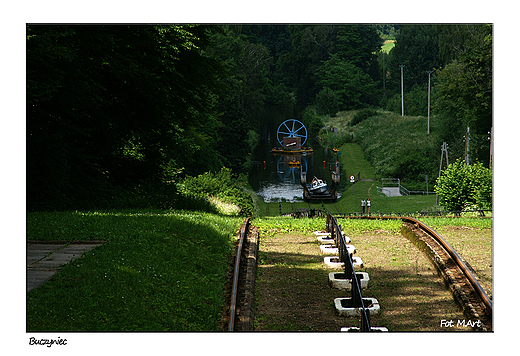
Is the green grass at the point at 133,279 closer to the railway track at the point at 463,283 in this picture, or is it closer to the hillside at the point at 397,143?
the railway track at the point at 463,283

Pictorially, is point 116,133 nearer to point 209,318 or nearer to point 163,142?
point 163,142

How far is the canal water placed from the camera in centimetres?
4494

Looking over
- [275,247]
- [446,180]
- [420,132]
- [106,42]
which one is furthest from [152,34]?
[420,132]

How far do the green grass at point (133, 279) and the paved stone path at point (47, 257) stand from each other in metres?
0.18

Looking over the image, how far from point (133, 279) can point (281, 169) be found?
48.1 metres

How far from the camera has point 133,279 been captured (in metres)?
6.23

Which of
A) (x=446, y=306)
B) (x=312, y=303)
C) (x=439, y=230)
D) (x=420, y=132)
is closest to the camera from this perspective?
(x=446, y=306)

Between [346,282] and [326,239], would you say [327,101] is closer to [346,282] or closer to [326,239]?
[326,239]

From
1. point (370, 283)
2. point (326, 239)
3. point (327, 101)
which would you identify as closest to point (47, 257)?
point (370, 283)

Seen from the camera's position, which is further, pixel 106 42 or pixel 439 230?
pixel 439 230

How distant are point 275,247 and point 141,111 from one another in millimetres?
5360

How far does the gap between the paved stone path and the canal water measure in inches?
1313

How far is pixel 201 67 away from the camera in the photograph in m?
13.6

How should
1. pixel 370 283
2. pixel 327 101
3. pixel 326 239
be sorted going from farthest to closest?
pixel 327 101 → pixel 326 239 → pixel 370 283
